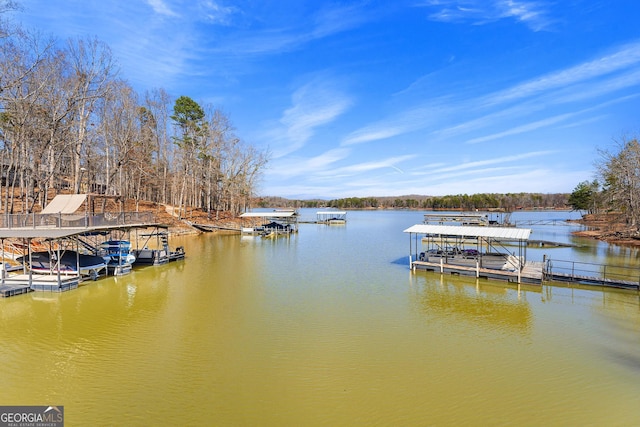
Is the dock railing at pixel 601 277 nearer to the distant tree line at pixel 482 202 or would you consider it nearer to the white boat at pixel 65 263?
the white boat at pixel 65 263

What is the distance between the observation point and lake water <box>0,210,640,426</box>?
287 inches

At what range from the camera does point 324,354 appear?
994 centimetres

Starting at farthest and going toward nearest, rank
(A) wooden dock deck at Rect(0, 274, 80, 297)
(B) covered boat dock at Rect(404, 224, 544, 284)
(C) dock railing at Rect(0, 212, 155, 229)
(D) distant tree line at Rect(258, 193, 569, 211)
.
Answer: (D) distant tree line at Rect(258, 193, 569, 211) < (B) covered boat dock at Rect(404, 224, 544, 284) < (C) dock railing at Rect(0, 212, 155, 229) < (A) wooden dock deck at Rect(0, 274, 80, 297)

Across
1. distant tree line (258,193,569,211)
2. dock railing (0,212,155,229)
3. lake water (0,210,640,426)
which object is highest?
distant tree line (258,193,569,211)

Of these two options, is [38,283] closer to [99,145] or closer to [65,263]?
[65,263]

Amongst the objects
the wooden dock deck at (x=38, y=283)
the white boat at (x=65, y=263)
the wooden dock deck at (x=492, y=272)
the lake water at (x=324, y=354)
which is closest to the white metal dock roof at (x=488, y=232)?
the wooden dock deck at (x=492, y=272)

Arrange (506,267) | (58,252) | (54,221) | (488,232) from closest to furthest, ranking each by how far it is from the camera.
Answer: (58,252) < (54,221) < (488,232) < (506,267)

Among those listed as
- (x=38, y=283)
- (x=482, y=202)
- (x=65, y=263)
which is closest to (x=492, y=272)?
(x=38, y=283)

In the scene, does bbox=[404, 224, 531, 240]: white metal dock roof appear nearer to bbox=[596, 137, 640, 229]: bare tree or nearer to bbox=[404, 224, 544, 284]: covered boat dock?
bbox=[404, 224, 544, 284]: covered boat dock

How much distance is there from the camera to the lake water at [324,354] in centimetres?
728

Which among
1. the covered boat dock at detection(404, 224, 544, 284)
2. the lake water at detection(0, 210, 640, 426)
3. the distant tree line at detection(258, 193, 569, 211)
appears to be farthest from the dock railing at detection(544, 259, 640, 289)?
the distant tree line at detection(258, 193, 569, 211)

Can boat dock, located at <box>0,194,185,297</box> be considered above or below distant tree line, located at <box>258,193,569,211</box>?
below

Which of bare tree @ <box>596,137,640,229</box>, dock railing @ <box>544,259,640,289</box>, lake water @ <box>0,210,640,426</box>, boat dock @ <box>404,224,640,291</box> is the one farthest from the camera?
bare tree @ <box>596,137,640,229</box>

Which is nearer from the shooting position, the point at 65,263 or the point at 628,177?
the point at 65,263
